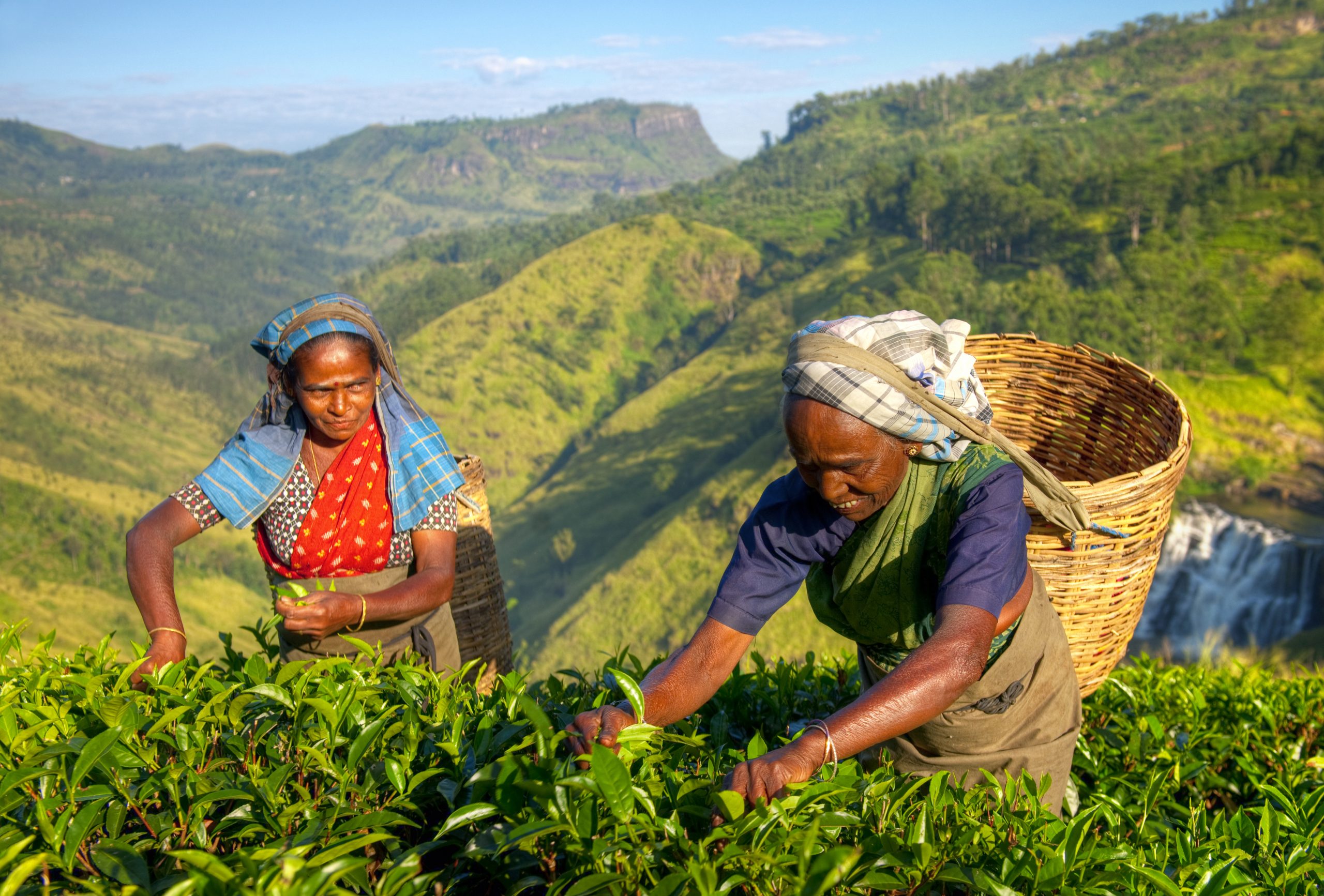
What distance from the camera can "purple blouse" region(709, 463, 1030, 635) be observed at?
164cm

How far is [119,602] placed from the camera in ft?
165

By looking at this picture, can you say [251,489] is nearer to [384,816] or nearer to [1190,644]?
[384,816]

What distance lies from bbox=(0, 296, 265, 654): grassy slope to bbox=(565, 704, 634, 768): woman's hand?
1344 inches

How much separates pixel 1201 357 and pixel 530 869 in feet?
136

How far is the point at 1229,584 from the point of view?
27.8 metres

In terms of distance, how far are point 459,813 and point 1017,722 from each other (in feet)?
4.04

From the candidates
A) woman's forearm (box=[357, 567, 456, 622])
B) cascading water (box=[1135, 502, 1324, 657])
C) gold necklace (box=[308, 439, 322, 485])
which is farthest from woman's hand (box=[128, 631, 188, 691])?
cascading water (box=[1135, 502, 1324, 657])

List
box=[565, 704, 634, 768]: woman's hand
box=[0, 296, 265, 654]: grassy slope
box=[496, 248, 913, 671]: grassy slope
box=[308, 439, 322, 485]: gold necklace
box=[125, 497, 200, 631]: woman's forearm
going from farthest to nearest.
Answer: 1. box=[0, 296, 265, 654]: grassy slope
2. box=[496, 248, 913, 671]: grassy slope
3. box=[308, 439, 322, 485]: gold necklace
4. box=[125, 497, 200, 631]: woman's forearm
5. box=[565, 704, 634, 768]: woman's hand

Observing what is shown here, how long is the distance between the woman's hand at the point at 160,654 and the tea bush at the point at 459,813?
96mm

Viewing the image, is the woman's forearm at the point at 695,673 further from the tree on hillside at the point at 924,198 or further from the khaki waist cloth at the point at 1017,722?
the tree on hillside at the point at 924,198

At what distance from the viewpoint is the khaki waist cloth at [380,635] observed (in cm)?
245

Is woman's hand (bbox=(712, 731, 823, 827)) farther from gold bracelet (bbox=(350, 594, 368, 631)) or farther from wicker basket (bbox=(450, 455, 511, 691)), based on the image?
wicker basket (bbox=(450, 455, 511, 691))

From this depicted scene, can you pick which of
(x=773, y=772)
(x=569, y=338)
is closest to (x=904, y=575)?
(x=773, y=772)

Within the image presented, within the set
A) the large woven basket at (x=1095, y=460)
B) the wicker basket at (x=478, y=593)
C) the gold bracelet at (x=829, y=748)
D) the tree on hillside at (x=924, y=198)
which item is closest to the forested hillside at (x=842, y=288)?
the tree on hillside at (x=924, y=198)
